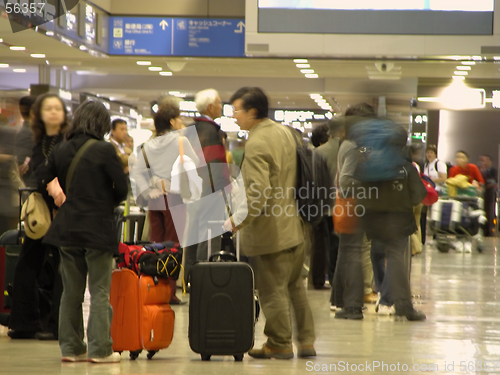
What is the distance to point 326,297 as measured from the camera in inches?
282

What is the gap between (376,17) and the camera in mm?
8711

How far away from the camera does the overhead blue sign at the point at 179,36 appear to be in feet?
34.2

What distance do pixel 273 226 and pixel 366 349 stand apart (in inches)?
44.5

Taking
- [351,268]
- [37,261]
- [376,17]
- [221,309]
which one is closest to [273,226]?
[221,309]

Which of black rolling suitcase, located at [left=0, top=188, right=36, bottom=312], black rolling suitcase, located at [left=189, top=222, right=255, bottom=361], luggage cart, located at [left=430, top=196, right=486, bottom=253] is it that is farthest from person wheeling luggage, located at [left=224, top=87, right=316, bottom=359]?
luggage cart, located at [left=430, top=196, right=486, bottom=253]

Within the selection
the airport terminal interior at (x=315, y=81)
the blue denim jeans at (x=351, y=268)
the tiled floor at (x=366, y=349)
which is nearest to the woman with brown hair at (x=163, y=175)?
the airport terminal interior at (x=315, y=81)

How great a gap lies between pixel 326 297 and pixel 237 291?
10.0 feet

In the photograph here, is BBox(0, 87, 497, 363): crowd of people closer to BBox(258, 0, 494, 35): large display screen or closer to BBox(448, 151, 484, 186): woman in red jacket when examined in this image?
BBox(258, 0, 494, 35): large display screen

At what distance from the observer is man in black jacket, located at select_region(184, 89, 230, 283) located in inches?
245

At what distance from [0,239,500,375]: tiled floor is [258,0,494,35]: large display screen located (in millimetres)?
3316

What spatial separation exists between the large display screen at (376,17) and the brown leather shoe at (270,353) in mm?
5229

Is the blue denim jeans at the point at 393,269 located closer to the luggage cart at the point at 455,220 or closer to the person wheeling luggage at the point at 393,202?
the person wheeling luggage at the point at 393,202

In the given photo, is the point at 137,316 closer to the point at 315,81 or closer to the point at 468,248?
the point at 468,248

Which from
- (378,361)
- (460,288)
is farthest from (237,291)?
(460,288)
